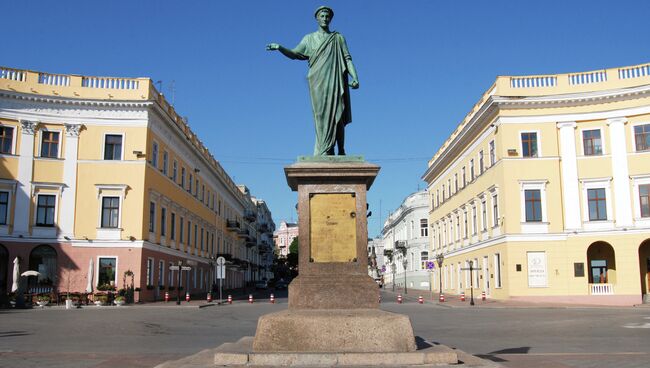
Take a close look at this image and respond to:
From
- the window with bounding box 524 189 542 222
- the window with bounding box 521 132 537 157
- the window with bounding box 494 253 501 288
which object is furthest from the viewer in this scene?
the window with bounding box 494 253 501 288

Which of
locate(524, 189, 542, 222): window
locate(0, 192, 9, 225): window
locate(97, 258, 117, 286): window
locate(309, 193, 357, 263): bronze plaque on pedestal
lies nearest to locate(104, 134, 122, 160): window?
locate(0, 192, 9, 225): window

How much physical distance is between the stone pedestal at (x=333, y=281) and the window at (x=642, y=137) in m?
32.3

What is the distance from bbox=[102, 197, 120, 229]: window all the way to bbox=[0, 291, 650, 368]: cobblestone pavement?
523 inches

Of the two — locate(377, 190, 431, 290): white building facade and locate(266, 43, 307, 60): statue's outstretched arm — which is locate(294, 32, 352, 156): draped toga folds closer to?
locate(266, 43, 307, 60): statue's outstretched arm

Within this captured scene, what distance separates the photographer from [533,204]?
126 feet

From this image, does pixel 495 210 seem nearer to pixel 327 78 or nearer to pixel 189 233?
pixel 189 233

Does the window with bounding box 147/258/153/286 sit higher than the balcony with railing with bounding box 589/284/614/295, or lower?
higher

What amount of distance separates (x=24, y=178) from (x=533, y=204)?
30337 mm

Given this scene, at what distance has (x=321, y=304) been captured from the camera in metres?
8.84

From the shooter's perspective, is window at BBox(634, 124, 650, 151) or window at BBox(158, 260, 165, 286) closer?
window at BBox(634, 124, 650, 151)

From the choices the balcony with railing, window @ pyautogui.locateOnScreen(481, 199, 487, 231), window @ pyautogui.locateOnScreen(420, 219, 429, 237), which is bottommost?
the balcony with railing

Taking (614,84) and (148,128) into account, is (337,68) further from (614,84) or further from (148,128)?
(614,84)

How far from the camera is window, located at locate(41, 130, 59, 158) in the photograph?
1421 inches

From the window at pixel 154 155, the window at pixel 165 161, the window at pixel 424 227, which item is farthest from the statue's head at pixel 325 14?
the window at pixel 424 227
